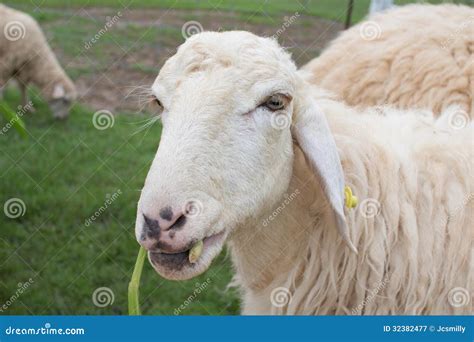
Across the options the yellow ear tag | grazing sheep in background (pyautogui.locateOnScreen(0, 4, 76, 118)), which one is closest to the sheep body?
the yellow ear tag

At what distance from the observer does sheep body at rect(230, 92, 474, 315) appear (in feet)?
8.66

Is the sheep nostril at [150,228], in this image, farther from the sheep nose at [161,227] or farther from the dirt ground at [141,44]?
the dirt ground at [141,44]

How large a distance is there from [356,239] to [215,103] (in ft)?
2.77

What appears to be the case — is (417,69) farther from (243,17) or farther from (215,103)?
(243,17)

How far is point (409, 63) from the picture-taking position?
4.05 metres

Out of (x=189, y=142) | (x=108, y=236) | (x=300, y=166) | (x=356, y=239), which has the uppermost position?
(x=189, y=142)

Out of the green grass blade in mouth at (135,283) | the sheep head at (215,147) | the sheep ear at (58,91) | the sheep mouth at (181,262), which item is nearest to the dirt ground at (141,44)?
the sheep ear at (58,91)

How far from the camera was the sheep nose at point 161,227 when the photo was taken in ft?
6.79

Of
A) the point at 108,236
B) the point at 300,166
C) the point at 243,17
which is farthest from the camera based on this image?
the point at 243,17

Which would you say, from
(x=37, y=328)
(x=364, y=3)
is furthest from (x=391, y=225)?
(x=364, y=3)

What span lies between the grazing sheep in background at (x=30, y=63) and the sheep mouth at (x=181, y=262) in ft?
19.7

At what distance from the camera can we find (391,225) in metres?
2.66

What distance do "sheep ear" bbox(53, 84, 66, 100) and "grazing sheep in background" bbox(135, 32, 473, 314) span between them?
18.6ft

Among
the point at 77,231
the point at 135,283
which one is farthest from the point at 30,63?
the point at 135,283
